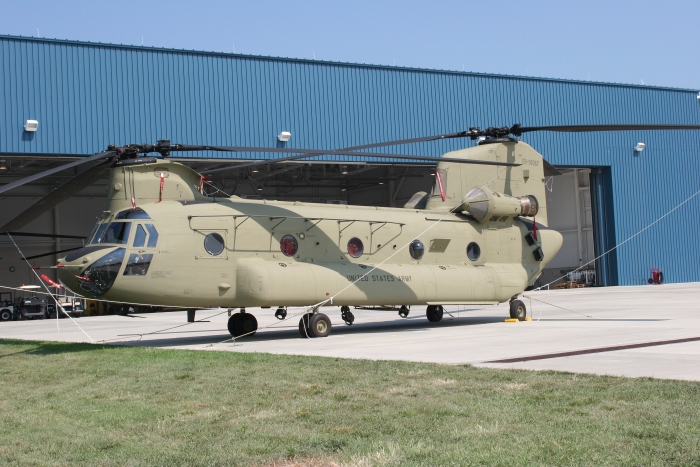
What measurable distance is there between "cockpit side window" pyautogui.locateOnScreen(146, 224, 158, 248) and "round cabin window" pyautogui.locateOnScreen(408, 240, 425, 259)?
6.53 meters

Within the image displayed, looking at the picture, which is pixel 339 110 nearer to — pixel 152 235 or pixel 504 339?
pixel 152 235

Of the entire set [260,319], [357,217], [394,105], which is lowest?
[260,319]

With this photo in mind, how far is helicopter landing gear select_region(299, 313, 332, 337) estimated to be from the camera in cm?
1717

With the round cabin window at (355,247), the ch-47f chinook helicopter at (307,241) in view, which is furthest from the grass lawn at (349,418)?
the round cabin window at (355,247)

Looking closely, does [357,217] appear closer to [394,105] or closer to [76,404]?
[76,404]

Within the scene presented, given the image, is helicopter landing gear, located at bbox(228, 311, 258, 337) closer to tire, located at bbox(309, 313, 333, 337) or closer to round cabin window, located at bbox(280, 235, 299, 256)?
tire, located at bbox(309, 313, 333, 337)

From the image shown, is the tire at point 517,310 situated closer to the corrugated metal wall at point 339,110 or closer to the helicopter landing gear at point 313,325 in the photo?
the helicopter landing gear at point 313,325

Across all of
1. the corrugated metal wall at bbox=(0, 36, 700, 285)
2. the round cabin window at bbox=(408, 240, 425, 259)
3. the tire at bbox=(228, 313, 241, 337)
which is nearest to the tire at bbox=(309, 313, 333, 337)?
the tire at bbox=(228, 313, 241, 337)

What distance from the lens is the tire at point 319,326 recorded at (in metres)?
17.2

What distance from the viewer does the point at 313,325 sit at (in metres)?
17.2

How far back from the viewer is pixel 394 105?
1511 inches

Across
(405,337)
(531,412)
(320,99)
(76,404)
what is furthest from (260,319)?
(531,412)

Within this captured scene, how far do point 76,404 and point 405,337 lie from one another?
8.89 meters

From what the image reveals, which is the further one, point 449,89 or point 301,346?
point 449,89
